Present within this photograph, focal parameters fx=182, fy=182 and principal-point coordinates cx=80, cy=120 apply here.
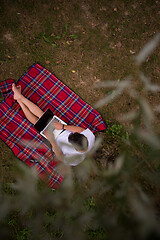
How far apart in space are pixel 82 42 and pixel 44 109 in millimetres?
1580

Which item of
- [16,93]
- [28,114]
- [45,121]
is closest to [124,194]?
[45,121]

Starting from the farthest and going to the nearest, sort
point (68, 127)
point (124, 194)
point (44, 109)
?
point (44, 109) → point (68, 127) → point (124, 194)

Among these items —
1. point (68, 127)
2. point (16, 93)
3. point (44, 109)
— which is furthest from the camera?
point (44, 109)

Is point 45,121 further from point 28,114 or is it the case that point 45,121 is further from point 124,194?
point 124,194

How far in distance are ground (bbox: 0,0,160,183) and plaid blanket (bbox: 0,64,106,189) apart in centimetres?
21

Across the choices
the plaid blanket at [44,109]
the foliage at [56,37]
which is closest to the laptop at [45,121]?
the plaid blanket at [44,109]

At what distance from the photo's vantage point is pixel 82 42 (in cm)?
373

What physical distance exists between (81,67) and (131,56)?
41.8 inches

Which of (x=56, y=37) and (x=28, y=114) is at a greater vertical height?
(x=56, y=37)

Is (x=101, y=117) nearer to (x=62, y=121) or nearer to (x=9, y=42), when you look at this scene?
(x=62, y=121)

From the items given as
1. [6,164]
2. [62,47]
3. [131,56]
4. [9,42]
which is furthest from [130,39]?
[6,164]

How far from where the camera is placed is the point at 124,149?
1171 millimetres

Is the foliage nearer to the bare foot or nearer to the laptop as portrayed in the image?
the bare foot

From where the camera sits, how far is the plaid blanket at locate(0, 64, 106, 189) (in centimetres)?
347
